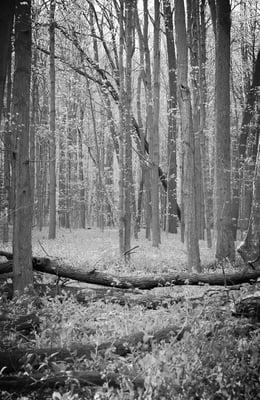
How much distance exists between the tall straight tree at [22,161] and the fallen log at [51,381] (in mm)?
3685

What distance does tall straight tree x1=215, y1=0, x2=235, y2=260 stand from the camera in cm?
1289

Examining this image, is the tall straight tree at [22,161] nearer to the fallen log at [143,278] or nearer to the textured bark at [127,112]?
the fallen log at [143,278]

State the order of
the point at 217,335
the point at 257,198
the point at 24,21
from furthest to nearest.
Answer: the point at 257,198, the point at 24,21, the point at 217,335

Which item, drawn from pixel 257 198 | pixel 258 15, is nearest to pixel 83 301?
pixel 257 198

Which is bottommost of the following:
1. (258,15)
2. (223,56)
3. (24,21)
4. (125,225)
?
(125,225)

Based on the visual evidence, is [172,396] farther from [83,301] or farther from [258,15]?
[258,15]

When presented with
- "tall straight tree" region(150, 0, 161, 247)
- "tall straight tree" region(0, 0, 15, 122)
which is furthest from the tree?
"tall straight tree" region(150, 0, 161, 247)

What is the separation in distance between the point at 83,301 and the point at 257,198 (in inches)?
188

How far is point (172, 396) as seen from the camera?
3.65 metres

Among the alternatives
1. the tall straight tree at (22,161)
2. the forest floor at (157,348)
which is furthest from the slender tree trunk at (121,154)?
the forest floor at (157,348)

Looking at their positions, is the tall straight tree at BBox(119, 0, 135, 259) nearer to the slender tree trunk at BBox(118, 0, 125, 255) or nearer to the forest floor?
the slender tree trunk at BBox(118, 0, 125, 255)

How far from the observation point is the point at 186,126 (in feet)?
36.3

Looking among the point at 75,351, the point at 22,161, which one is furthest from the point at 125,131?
the point at 75,351

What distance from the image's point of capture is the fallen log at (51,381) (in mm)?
3805
